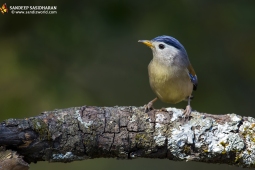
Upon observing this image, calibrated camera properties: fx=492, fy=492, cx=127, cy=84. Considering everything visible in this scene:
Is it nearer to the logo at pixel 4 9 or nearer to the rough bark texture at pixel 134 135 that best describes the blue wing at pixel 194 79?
the rough bark texture at pixel 134 135

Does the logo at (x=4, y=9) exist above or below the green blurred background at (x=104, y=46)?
above

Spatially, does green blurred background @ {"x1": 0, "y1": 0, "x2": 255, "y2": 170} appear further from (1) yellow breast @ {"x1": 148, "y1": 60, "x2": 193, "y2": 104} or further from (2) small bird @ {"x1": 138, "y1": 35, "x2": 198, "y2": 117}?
(1) yellow breast @ {"x1": 148, "y1": 60, "x2": 193, "y2": 104}

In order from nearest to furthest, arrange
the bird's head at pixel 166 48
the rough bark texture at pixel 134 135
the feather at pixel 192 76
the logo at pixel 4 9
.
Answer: the rough bark texture at pixel 134 135 → the logo at pixel 4 9 → the bird's head at pixel 166 48 → the feather at pixel 192 76

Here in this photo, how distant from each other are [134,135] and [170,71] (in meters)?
1.63

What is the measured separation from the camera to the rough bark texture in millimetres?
3619

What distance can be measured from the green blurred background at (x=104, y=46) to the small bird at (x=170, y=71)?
0.30 meters

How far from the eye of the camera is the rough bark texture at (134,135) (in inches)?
142

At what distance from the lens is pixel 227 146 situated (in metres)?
Answer: 3.80

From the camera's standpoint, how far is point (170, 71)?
5246 millimetres

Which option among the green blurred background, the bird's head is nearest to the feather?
the bird's head

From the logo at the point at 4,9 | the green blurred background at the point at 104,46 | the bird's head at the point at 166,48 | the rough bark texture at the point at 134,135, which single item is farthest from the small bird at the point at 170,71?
the logo at the point at 4,9

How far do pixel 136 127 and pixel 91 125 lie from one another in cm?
35

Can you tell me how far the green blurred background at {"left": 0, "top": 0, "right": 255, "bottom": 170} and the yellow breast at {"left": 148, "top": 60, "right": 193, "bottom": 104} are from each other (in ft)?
1.58

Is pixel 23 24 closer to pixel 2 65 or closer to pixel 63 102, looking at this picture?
pixel 2 65
